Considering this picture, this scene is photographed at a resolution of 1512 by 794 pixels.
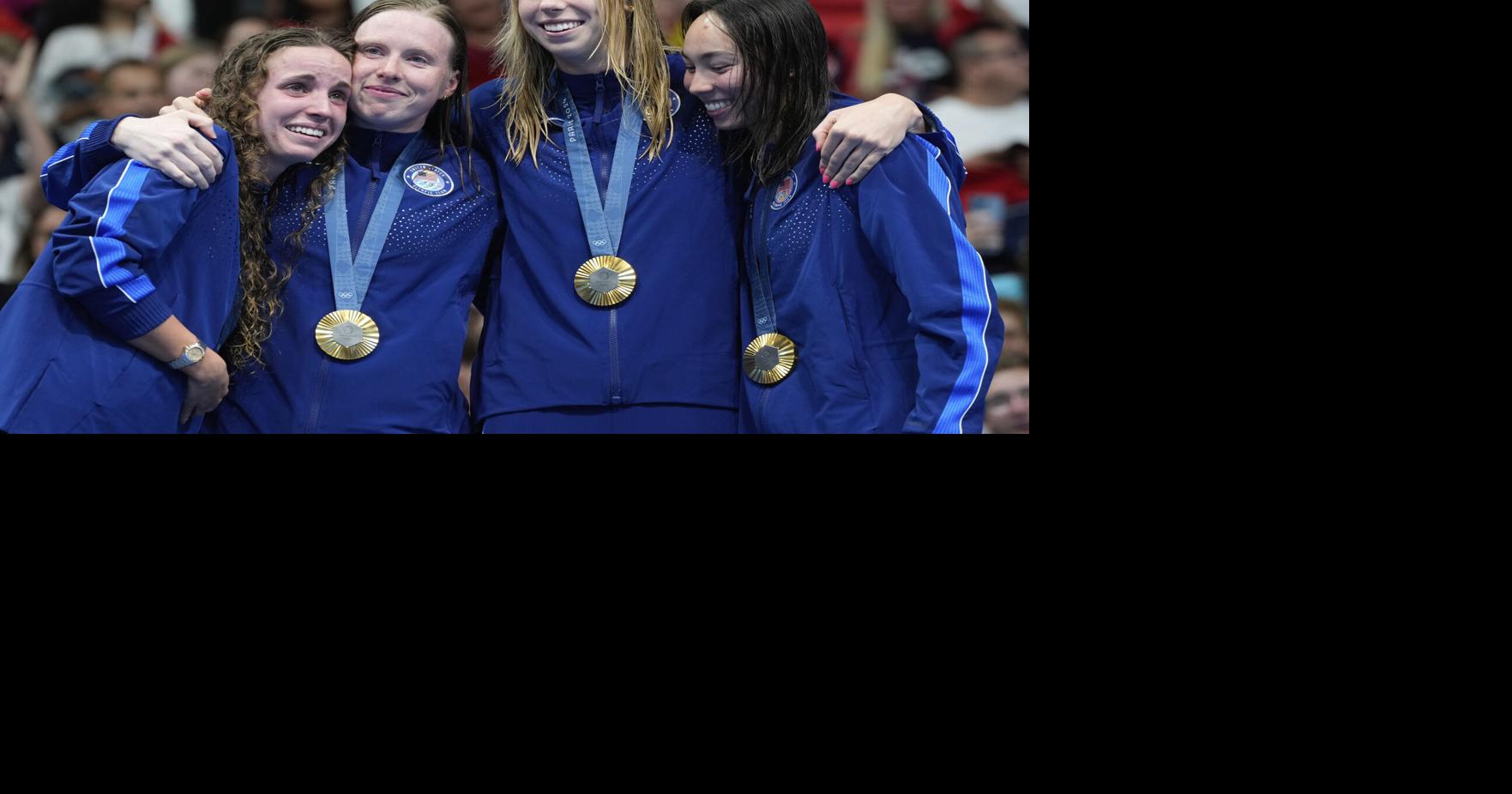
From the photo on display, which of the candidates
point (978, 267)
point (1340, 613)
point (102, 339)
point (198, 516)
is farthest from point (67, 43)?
point (1340, 613)

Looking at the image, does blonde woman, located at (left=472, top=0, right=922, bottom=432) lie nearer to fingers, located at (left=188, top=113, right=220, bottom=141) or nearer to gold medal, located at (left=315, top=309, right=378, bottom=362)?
gold medal, located at (left=315, top=309, right=378, bottom=362)

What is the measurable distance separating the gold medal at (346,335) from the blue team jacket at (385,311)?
0.02 meters

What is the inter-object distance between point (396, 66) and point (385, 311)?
0.44 meters

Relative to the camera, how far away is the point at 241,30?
3080 millimetres

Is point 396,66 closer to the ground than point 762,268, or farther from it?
farther from it

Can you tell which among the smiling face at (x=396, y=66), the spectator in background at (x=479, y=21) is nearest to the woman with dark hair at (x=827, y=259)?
the spectator in background at (x=479, y=21)

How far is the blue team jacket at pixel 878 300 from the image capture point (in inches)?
119

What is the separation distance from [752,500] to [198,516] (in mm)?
1022

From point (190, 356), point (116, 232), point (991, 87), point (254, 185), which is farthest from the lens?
point (991, 87)

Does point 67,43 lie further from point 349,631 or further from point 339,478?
point 349,631

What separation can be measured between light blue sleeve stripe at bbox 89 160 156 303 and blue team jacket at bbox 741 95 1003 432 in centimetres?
108

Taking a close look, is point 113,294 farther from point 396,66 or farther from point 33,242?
point 396,66

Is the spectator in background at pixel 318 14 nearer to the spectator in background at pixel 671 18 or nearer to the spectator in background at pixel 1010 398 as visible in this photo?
the spectator in background at pixel 671 18

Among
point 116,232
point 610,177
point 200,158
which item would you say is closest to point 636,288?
point 610,177
